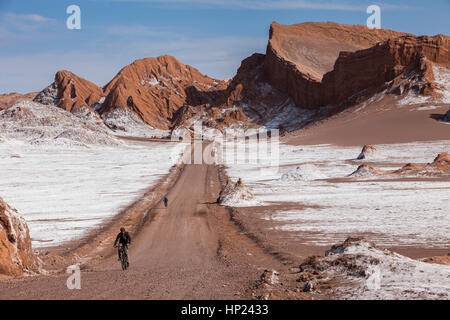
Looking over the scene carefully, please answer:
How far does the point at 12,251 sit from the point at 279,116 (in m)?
122

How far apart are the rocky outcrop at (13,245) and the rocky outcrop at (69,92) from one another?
544 feet

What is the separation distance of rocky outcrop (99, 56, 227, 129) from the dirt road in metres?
141

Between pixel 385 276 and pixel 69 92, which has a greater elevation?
pixel 69 92

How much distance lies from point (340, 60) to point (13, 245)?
109m

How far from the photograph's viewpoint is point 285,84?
138 meters

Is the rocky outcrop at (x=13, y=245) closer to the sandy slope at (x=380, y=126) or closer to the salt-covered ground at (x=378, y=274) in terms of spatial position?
the salt-covered ground at (x=378, y=274)

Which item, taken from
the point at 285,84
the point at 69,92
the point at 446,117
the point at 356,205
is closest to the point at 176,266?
the point at 356,205

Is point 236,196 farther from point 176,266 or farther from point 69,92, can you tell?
point 69,92

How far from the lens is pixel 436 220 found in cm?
1825

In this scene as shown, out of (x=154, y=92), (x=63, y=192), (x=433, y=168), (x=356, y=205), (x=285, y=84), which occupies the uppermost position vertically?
(x=154, y=92)

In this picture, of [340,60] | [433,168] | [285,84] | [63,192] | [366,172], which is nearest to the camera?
[63,192]

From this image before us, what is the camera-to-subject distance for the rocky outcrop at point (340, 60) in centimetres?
9931
